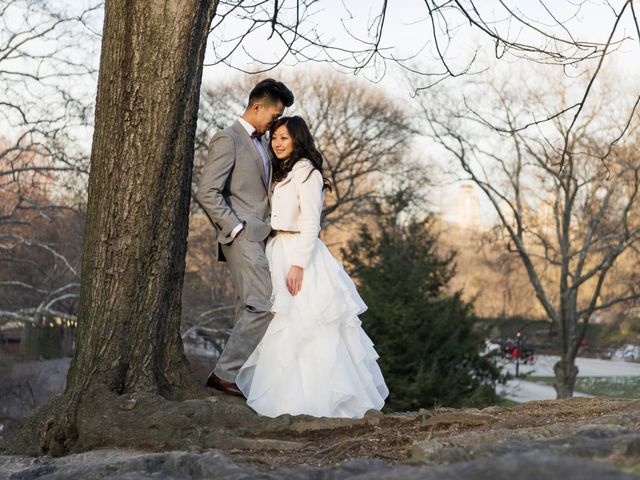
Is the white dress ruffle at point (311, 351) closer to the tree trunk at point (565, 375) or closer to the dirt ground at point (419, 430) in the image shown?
the dirt ground at point (419, 430)

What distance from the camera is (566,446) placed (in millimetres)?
3127

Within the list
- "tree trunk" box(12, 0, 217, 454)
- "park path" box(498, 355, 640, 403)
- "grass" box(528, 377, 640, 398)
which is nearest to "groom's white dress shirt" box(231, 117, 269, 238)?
"tree trunk" box(12, 0, 217, 454)

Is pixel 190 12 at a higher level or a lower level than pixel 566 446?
higher

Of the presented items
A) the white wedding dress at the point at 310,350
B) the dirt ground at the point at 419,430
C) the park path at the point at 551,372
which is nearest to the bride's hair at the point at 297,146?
the white wedding dress at the point at 310,350

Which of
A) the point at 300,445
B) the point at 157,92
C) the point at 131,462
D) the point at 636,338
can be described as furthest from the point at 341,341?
the point at 636,338

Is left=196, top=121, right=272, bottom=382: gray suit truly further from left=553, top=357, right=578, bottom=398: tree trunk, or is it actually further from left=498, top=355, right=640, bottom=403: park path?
left=498, top=355, right=640, bottom=403: park path

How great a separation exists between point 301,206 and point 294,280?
1.66ft

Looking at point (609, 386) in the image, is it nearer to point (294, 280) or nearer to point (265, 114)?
point (294, 280)

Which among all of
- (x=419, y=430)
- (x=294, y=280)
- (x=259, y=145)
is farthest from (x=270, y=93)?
(x=419, y=430)

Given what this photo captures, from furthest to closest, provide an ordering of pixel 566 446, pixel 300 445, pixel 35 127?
pixel 35 127
pixel 300 445
pixel 566 446

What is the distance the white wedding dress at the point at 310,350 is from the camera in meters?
6.30

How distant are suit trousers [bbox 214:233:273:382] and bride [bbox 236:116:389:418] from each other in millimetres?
58

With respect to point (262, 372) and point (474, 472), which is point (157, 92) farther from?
point (474, 472)

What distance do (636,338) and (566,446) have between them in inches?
2231
